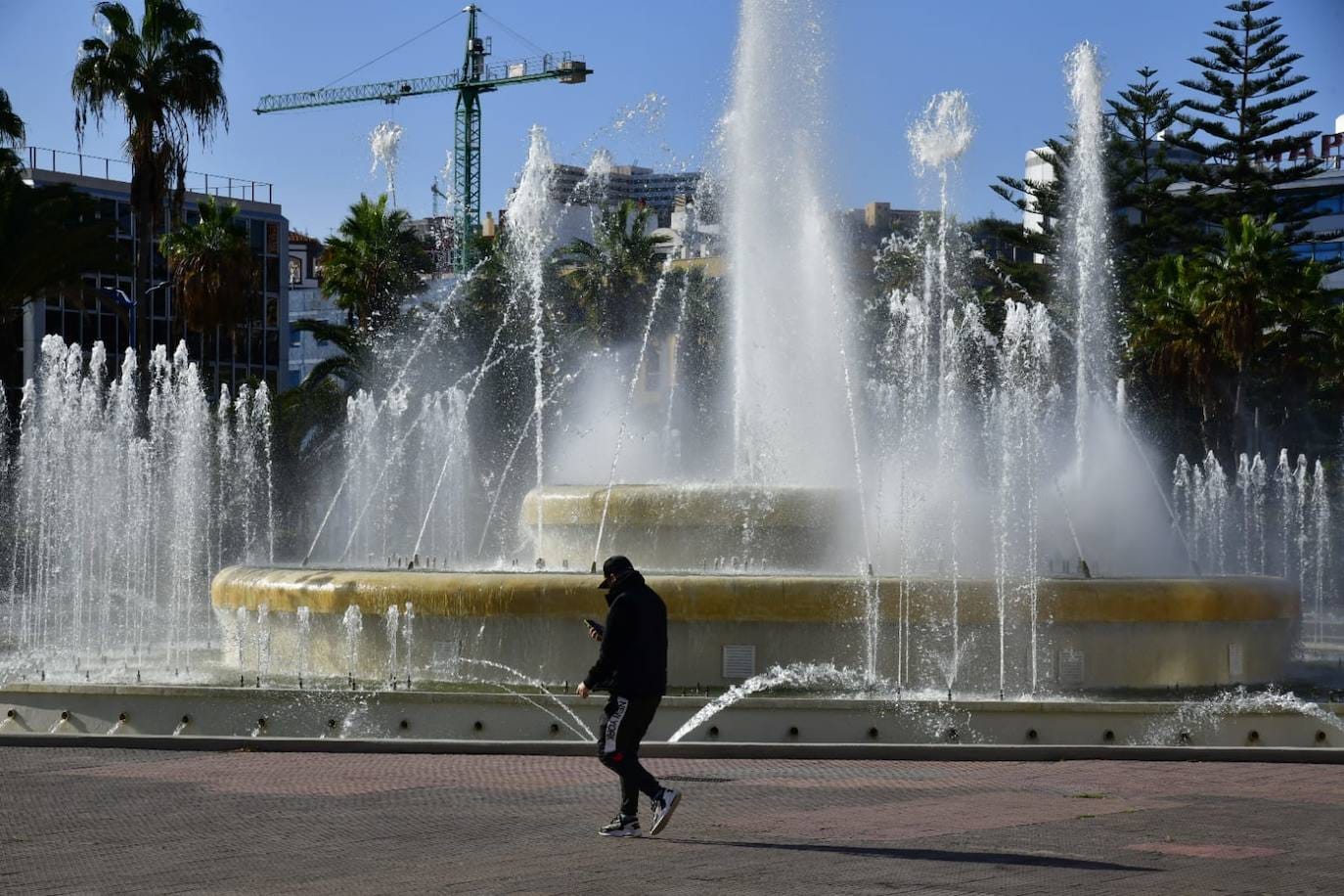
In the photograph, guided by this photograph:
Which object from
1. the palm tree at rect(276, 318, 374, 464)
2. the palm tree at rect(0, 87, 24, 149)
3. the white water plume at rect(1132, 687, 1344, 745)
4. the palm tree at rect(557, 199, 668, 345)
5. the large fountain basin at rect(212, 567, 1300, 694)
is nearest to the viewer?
the white water plume at rect(1132, 687, 1344, 745)

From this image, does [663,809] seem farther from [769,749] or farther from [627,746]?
[769,749]

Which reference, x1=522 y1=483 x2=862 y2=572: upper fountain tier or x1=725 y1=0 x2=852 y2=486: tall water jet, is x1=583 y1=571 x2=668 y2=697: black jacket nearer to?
x1=522 y1=483 x2=862 y2=572: upper fountain tier

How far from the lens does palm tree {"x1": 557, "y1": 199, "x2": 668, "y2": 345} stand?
51.9 m

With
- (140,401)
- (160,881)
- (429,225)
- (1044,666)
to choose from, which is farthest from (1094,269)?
(429,225)

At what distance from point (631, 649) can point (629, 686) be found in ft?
0.55

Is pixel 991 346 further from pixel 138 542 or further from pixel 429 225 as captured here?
pixel 429 225

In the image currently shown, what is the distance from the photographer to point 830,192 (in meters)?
22.8

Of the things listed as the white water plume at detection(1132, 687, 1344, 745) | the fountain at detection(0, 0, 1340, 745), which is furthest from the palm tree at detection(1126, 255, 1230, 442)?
the white water plume at detection(1132, 687, 1344, 745)

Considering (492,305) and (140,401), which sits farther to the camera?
(492,305)

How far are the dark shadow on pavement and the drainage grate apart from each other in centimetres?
648

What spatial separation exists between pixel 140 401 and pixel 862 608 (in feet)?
97.4

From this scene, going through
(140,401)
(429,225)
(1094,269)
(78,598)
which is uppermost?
(429,225)

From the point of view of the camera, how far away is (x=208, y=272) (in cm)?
4278

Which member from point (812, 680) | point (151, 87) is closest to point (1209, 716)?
point (812, 680)
